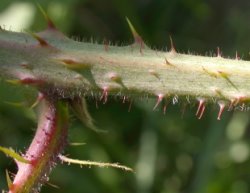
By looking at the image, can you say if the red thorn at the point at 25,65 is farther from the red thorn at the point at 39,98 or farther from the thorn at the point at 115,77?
the thorn at the point at 115,77

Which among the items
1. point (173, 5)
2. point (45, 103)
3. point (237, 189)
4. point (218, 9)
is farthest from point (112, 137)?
point (45, 103)

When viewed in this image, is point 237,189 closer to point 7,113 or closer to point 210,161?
point 210,161

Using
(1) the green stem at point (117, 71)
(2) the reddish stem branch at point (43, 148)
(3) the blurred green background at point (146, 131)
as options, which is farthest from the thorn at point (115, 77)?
(3) the blurred green background at point (146, 131)

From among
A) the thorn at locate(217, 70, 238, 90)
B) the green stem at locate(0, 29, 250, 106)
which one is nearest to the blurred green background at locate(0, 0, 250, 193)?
the green stem at locate(0, 29, 250, 106)

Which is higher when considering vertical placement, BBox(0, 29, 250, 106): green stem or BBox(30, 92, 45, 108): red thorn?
BBox(0, 29, 250, 106): green stem

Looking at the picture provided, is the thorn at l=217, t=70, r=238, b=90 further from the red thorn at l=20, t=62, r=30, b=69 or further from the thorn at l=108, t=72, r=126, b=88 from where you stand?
the red thorn at l=20, t=62, r=30, b=69

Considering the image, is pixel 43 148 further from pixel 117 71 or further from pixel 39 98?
pixel 117 71
